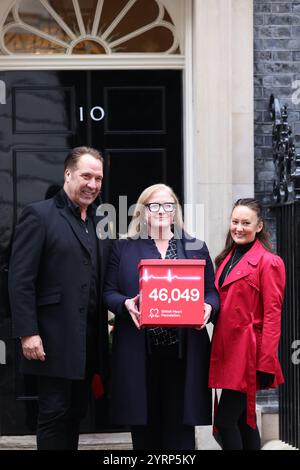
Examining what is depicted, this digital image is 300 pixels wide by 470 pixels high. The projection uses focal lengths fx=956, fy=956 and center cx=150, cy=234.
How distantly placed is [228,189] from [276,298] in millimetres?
1870

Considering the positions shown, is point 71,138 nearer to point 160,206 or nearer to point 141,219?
point 141,219

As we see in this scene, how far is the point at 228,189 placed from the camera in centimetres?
704

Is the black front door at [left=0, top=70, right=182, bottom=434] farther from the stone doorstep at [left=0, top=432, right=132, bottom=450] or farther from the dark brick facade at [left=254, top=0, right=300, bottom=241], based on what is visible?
the dark brick facade at [left=254, top=0, right=300, bottom=241]

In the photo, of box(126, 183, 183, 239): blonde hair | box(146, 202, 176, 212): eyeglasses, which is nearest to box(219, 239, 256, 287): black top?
box(126, 183, 183, 239): blonde hair

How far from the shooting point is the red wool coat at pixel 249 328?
529 centimetres

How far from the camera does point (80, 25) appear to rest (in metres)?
7.54

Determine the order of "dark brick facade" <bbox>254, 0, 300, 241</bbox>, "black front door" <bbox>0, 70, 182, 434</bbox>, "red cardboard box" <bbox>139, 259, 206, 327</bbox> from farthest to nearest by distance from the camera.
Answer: "black front door" <bbox>0, 70, 182, 434</bbox> < "dark brick facade" <bbox>254, 0, 300, 241</bbox> < "red cardboard box" <bbox>139, 259, 206, 327</bbox>

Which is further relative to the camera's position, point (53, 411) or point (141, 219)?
point (141, 219)

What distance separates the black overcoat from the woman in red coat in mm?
781

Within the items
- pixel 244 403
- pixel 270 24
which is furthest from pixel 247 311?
pixel 270 24

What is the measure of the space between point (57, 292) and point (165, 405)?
0.87m

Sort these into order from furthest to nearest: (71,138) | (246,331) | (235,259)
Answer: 1. (71,138)
2. (235,259)
3. (246,331)

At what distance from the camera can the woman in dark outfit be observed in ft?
17.1

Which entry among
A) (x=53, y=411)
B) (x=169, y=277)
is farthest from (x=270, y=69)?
(x=53, y=411)
